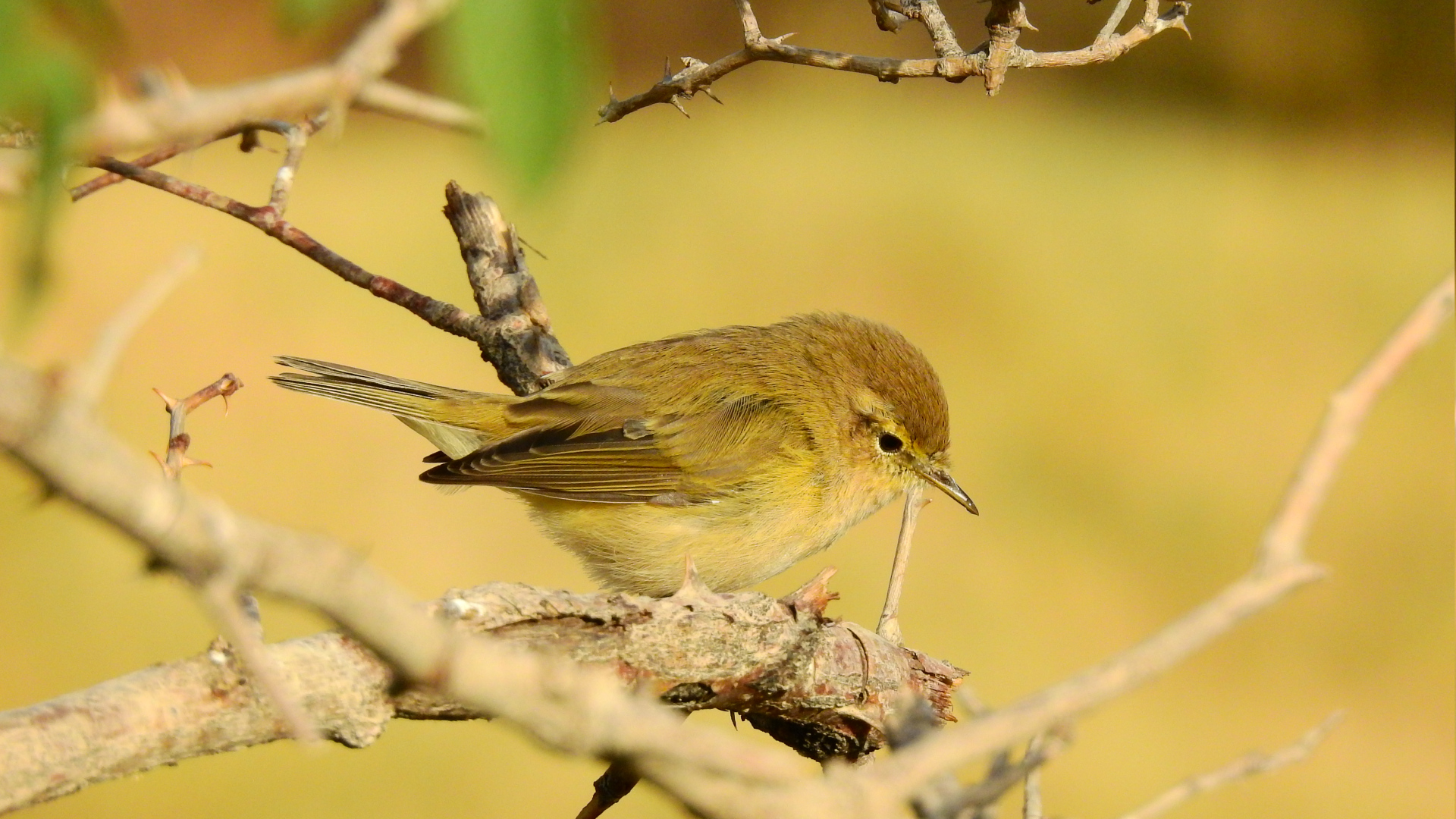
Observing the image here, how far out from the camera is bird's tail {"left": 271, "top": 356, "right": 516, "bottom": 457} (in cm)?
319

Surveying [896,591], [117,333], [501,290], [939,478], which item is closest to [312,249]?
[501,290]

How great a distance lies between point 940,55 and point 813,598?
40.4 inches

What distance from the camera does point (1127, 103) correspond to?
8539mm

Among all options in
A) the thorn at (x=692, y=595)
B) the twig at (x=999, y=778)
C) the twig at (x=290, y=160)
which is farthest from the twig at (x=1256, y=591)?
the twig at (x=290, y=160)

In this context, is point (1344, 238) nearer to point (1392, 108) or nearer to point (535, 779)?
point (1392, 108)

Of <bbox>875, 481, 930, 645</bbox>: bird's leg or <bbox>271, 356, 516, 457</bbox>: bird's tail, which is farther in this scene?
<bbox>271, 356, 516, 457</bbox>: bird's tail

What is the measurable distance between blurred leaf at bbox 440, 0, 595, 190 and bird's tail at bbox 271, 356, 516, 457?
101 inches

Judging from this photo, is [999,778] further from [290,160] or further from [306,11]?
[290,160]

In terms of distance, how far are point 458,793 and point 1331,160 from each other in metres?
6.85

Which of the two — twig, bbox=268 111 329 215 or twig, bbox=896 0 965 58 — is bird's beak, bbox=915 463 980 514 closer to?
twig, bbox=896 0 965 58

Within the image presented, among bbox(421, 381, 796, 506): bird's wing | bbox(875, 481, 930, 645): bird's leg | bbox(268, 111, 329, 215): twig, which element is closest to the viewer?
bbox(268, 111, 329, 215): twig

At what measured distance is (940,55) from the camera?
2227 millimetres

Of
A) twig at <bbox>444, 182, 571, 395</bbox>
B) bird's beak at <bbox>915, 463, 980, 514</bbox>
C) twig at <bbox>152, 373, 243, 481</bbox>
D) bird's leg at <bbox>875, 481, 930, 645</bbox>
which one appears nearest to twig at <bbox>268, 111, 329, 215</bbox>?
twig at <bbox>152, 373, 243, 481</bbox>

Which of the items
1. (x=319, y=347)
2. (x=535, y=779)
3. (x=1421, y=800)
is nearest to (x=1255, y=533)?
(x=1421, y=800)
